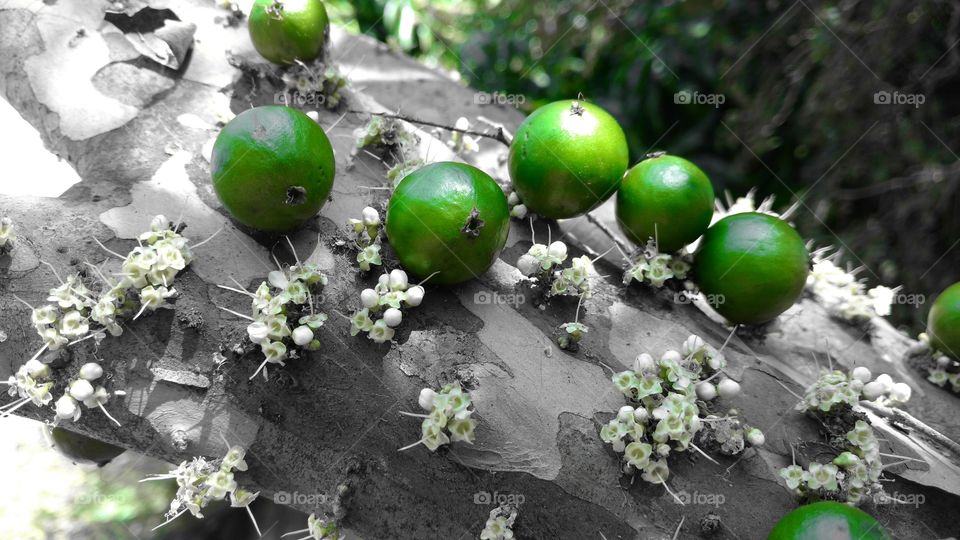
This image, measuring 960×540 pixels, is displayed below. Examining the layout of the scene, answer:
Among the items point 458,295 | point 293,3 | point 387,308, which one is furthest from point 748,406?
point 293,3

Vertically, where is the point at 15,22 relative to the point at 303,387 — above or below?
above

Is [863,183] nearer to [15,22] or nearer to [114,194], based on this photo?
[114,194]

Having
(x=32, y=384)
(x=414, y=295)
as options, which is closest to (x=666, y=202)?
(x=414, y=295)

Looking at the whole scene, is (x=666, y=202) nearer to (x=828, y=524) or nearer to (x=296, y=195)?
(x=828, y=524)

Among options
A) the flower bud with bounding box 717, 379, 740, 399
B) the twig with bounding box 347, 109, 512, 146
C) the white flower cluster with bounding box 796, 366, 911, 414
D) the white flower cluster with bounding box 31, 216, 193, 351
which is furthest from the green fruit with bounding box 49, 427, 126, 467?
the white flower cluster with bounding box 796, 366, 911, 414

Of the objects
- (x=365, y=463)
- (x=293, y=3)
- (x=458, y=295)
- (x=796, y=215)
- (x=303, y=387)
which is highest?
(x=293, y=3)
